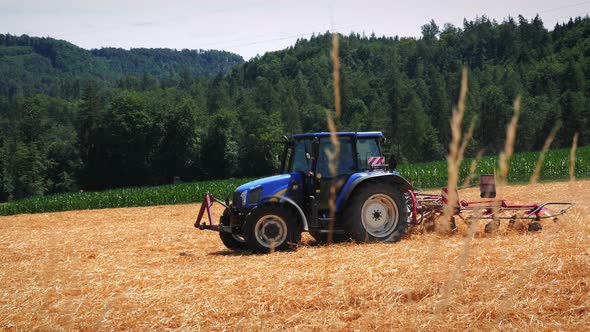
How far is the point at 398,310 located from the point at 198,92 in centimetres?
11552

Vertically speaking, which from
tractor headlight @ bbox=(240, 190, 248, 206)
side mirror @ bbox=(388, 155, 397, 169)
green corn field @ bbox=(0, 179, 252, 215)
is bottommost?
green corn field @ bbox=(0, 179, 252, 215)

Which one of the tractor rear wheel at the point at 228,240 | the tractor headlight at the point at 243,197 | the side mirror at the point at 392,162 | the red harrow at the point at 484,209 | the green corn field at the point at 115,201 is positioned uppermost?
the side mirror at the point at 392,162

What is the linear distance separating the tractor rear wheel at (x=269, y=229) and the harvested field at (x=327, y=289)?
0.30m

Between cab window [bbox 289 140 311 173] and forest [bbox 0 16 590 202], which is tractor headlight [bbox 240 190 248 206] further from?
forest [bbox 0 16 590 202]

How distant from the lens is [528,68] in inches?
3996

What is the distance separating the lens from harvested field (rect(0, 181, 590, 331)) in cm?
492

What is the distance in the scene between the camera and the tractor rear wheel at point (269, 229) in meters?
9.14

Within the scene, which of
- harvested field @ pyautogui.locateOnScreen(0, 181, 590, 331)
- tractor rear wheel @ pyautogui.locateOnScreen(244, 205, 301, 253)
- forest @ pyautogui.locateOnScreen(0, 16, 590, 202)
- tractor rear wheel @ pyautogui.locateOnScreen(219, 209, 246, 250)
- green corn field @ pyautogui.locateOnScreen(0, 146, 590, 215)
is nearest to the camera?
harvested field @ pyautogui.locateOnScreen(0, 181, 590, 331)

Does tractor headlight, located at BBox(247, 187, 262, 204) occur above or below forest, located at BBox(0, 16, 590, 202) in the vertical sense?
below

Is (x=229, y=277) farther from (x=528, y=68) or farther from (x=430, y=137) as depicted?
(x=528, y=68)

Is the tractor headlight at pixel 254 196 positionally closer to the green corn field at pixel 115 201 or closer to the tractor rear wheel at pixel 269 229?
the tractor rear wheel at pixel 269 229

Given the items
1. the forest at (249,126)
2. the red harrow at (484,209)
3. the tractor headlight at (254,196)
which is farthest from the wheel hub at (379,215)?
the forest at (249,126)

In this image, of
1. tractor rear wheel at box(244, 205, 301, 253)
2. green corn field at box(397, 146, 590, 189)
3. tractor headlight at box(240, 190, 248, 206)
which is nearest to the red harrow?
tractor rear wheel at box(244, 205, 301, 253)

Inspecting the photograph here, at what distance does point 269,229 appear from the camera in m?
9.20
